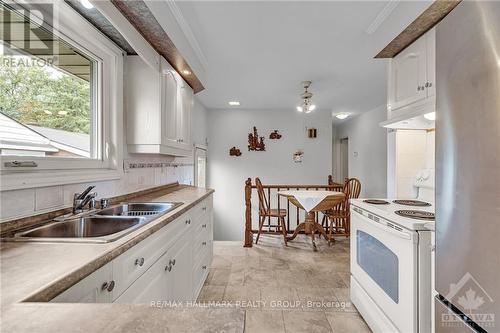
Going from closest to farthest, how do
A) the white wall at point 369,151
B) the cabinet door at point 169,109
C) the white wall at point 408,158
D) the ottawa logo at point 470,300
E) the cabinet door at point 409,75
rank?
the ottawa logo at point 470,300 → the cabinet door at point 409,75 → the cabinet door at point 169,109 → the white wall at point 408,158 → the white wall at point 369,151

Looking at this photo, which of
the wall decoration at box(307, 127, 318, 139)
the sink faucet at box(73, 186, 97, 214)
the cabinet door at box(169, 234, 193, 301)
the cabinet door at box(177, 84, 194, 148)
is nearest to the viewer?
the sink faucet at box(73, 186, 97, 214)

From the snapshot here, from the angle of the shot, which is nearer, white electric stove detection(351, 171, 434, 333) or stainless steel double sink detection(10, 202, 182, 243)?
stainless steel double sink detection(10, 202, 182, 243)

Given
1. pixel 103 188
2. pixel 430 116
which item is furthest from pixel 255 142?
pixel 103 188

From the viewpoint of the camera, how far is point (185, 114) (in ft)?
10.2

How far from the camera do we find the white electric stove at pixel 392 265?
1435 millimetres

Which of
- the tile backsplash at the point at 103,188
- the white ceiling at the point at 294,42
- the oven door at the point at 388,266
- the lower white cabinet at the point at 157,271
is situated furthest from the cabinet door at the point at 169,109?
the oven door at the point at 388,266

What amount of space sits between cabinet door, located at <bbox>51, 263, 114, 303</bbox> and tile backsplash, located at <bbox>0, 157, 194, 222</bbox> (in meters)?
0.63

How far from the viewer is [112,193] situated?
6.73 ft

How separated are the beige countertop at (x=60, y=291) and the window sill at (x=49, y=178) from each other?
10.9 inches

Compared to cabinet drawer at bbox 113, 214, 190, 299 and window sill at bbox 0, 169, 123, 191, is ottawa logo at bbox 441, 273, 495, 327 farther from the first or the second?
window sill at bbox 0, 169, 123, 191

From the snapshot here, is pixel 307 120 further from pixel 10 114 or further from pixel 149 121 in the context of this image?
pixel 10 114

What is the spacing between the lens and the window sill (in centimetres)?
116

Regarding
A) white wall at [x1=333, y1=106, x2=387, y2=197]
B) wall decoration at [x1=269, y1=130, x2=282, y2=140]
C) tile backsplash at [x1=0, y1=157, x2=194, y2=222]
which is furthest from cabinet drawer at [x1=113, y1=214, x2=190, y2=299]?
white wall at [x1=333, y1=106, x2=387, y2=197]

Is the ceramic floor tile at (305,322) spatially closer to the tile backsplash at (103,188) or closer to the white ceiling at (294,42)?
the tile backsplash at (103,188)
